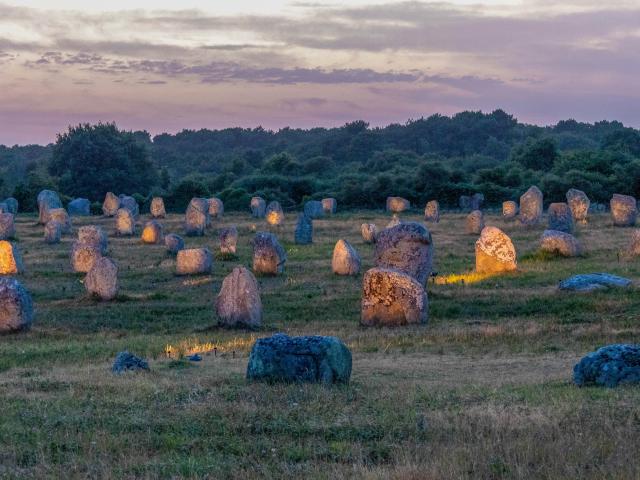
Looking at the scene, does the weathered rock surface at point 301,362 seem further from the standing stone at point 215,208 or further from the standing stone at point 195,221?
the standing stone at point 215,208

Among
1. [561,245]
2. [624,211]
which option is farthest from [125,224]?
[561,245]

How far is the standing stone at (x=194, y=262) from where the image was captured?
3750 centimetres

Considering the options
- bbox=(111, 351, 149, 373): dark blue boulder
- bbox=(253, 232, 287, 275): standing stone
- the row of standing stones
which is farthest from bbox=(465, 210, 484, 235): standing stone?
bbox=(111, 351, 149, 373): dark blue boulder

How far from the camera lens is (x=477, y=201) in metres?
75.1

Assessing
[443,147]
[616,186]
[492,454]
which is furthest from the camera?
[443,147]

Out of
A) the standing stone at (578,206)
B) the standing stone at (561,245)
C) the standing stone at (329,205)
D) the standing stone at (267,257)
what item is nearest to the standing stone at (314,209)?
the standing stone at (329,205)

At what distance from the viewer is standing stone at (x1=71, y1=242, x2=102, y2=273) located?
39781 mm

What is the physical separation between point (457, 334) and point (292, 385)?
9.08 m

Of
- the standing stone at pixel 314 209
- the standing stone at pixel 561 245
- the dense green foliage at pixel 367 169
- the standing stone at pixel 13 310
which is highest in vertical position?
the dense green foliage at pixel 367 169

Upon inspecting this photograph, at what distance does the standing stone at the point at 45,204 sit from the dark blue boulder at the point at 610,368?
5230 centimetres

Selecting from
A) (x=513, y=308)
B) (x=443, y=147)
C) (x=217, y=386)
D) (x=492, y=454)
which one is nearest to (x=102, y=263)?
(x=513, y=308)

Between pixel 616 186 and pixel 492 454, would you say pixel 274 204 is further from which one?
pixel 492 454

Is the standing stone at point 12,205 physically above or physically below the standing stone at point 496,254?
above

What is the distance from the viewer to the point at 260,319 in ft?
87.9
